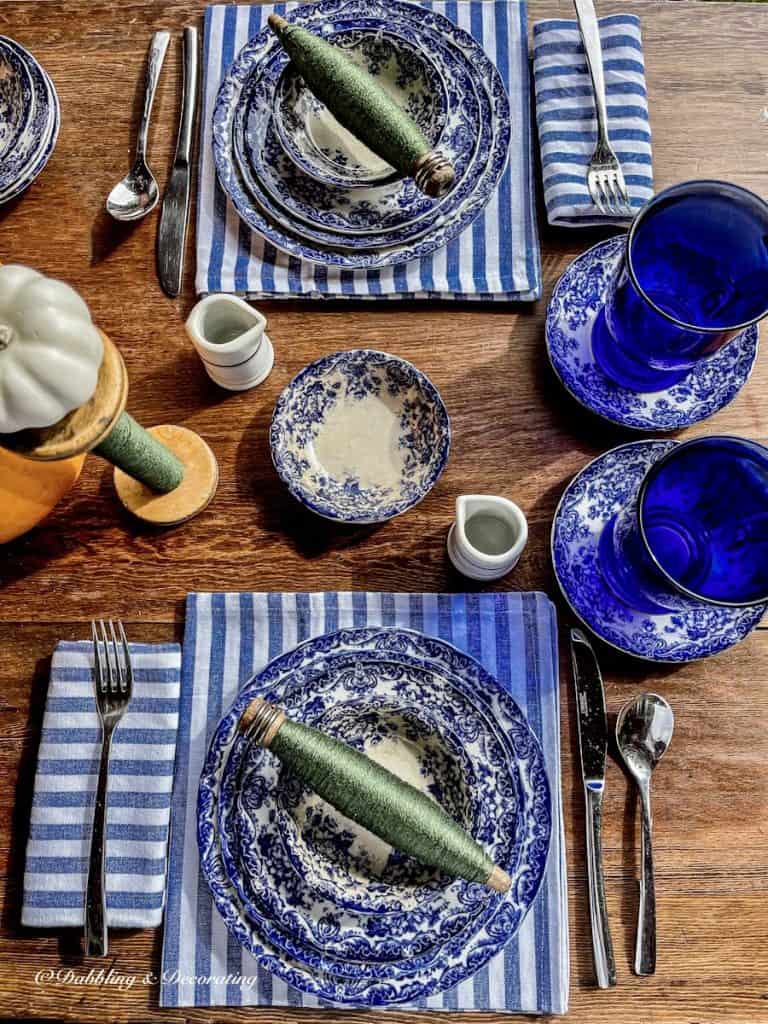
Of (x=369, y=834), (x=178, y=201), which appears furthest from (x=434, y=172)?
(x=369, y=834)

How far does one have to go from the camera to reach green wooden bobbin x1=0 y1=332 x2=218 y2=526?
588 millimetres

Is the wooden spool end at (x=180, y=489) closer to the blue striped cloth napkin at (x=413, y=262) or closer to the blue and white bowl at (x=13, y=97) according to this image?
the blue striped cloth napkin at (x=413, y=262)

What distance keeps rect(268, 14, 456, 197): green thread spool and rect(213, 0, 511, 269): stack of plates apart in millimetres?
68

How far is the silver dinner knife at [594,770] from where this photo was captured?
0.75 m

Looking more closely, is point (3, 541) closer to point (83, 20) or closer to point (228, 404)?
point (228, 404)

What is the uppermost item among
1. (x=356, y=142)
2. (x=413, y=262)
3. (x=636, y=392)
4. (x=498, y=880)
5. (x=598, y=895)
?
(x=356, y=142)

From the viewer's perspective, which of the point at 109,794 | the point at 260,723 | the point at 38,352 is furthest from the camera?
the point at 109,794

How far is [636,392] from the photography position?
86 cm

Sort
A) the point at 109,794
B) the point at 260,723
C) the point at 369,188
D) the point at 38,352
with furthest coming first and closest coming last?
1. the point at 369,188
2. the point at 109,794
3. the point at 260,723
4. the point at 38,352

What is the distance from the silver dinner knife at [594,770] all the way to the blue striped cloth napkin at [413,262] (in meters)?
0.40

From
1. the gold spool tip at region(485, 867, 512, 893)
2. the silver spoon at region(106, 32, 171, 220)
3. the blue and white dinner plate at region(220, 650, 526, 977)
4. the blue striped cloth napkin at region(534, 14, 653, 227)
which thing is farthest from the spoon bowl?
the gold spool tip at region(485, 867, 512, 893)

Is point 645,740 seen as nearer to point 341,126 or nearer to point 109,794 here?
point 109,794

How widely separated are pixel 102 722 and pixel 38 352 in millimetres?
407

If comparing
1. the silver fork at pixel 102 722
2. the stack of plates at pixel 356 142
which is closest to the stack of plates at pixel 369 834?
the silver fork at pixel 102 722
